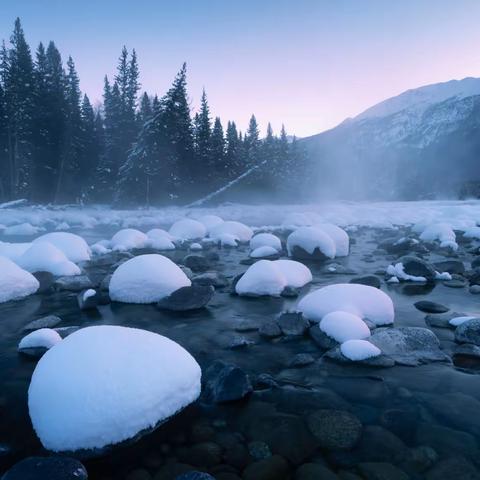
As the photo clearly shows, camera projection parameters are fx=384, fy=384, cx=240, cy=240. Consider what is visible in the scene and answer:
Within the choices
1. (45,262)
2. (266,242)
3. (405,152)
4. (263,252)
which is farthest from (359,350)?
(405,152)

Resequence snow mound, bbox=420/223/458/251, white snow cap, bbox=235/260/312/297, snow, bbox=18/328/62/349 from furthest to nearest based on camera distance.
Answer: snow mound, bbox=420/223/458/251, white snow cap, bbox=235/260/312/297, snow, bbox=18/328/62/349

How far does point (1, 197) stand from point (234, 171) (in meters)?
23.3

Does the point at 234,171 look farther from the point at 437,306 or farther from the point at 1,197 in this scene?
the point at 437,306

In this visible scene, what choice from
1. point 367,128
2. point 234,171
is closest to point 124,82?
point 234,171

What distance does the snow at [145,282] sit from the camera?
24.9 ft

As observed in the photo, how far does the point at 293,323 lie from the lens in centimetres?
602

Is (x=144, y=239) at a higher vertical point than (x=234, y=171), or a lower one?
lower

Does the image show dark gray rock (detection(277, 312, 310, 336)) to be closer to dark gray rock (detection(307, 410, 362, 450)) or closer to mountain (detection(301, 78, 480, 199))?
dark gray rock (detection(307, 410, 362, 450))

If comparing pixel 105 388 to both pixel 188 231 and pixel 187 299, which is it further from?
pixel 188 231

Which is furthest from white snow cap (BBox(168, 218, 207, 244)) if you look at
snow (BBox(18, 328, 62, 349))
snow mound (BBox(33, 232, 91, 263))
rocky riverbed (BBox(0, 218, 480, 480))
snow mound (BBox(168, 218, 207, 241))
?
snow (BBox(18, 328, 62, 349))

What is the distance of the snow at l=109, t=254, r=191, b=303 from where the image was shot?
759 cm

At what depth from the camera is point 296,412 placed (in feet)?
13.0

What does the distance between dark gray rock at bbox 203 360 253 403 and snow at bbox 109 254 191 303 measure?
3.33 m

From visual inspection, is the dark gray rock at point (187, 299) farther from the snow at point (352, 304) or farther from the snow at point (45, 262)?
the snow at point (45, 262)
